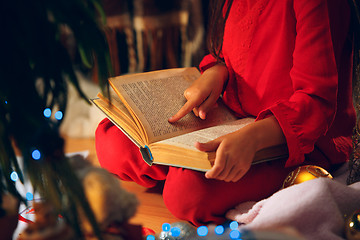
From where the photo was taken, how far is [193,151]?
25.5 inches

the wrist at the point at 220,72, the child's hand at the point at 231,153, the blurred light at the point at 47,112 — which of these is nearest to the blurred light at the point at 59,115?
the blurred light at the point at 47,112

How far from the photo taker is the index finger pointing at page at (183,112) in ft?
2.58

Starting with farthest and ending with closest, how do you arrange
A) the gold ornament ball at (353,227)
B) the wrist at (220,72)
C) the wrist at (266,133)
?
the wrist at (220,72) → the wrist at (266,133) → the gold ornament ball at (353,227)

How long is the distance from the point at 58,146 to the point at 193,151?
348 mm

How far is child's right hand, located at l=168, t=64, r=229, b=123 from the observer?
792 mm

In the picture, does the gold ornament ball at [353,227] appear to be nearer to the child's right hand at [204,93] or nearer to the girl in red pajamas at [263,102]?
the girl in red pajamas at [263,102]

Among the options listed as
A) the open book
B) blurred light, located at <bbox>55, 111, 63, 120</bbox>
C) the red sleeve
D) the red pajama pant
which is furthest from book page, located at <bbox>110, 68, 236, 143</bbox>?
blurred light, located at <bbox>55, 111, 63, 120</bbox>

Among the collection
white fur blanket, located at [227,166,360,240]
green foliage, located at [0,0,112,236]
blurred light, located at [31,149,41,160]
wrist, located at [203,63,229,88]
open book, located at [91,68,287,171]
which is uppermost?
green foliage, located at [0,0,112,236]

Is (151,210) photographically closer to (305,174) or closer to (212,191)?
(212,191)

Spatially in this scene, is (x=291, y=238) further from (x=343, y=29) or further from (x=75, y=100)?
(x=75, y=100)

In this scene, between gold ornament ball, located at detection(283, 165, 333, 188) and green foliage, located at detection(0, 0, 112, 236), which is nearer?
green foliage, located at detection(0, 0, 112, 236)

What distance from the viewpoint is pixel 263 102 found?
0.82m

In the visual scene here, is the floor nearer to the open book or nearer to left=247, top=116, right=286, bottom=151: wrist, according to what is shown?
the open book

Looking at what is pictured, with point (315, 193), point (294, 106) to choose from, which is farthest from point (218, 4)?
point (315, 193)
